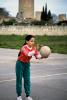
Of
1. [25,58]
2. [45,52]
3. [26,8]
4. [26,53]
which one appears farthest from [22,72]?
[26,8]

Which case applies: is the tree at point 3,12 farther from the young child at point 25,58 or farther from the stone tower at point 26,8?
the young child at point 25,58

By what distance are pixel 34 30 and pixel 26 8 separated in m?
69.8

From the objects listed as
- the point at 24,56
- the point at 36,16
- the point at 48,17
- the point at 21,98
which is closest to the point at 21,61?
the point at 24,56

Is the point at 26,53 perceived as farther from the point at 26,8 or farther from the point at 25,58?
the point at 26,8

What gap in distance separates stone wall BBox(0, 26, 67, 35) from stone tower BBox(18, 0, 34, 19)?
55206 mm

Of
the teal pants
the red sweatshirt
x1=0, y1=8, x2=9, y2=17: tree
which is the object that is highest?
the red sweatshirt

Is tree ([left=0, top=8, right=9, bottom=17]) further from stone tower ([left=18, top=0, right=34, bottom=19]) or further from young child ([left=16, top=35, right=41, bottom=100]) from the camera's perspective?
young child ([left=16, top=35, right=41, bottom=100])

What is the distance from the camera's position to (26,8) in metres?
162

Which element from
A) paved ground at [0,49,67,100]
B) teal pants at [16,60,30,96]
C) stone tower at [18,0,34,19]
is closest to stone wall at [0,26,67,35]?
stone tower at [18,0,34,19]

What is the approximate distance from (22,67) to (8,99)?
39.3 inches

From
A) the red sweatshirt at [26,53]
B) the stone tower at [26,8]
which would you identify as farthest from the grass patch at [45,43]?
the stone tower at [26,8]

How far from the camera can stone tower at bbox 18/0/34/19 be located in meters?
156

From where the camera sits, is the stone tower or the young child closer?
the young child

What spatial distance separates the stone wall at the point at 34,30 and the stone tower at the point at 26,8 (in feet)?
181
